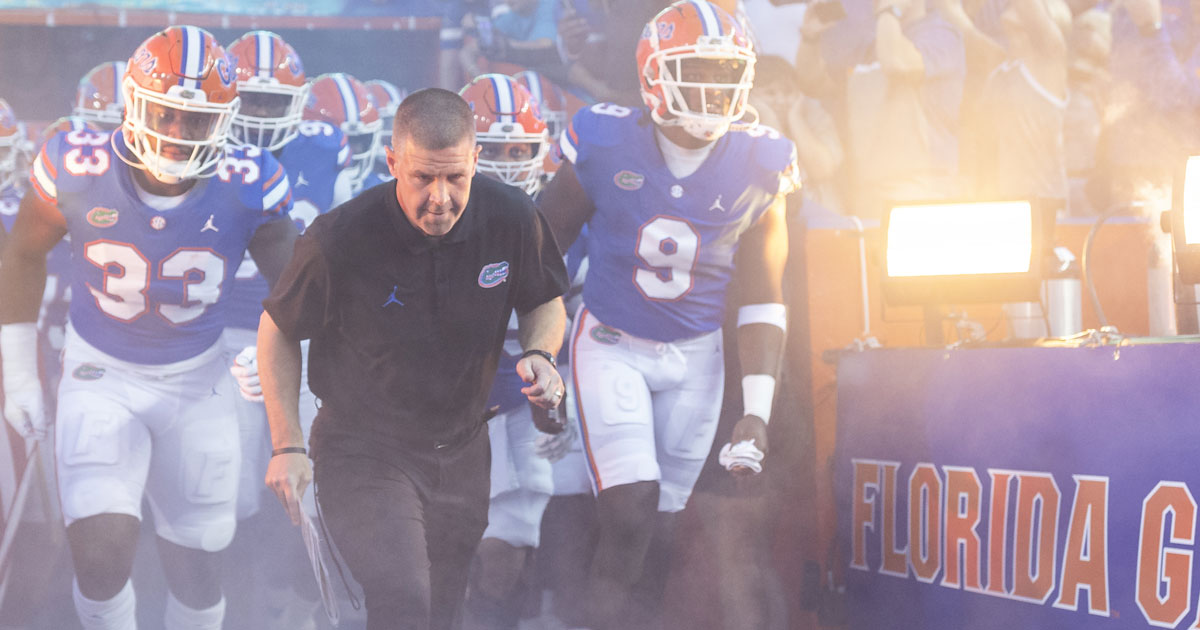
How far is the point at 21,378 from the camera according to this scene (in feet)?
11.7

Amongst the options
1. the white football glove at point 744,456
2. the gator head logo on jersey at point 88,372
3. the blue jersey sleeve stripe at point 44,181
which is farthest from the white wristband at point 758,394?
the blue jersey sleeve stripe at point 44,181

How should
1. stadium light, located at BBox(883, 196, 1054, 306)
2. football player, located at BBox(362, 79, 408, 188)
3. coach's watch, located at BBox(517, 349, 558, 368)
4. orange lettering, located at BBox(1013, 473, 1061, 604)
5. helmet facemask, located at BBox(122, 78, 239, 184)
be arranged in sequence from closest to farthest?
coach's watch, located at BBox(517, 349, 558, 368) → orange lettering, located at BBox(1013, 473, 1061, 604) → helmet facemask, located at BBox(122, 78, 239, 184) → stadium light, located at BBox(883, 196, 1054, 306) → football player, located at BBox(362, 79, 408, 188)

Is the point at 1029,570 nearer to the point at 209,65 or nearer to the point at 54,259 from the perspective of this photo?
the point at 209,65

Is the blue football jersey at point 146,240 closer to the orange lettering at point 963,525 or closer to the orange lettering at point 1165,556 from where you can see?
the orange lettering at point 963,525

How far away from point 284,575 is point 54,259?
1.32 metres

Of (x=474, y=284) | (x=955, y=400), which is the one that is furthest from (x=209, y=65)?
(x=955, y=400)

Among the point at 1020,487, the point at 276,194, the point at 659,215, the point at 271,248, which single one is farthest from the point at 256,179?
Result: the point at 1020,487

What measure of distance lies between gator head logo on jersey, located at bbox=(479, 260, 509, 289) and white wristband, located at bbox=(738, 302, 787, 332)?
1.36m

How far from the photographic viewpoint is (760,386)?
3717 mm

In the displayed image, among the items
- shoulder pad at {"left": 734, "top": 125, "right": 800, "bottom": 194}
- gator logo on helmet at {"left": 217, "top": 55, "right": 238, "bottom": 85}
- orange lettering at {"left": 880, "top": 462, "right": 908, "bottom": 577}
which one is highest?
gator logo on helmet at {"left": 217, "top": 55, "right": 238, "bottom": 85}

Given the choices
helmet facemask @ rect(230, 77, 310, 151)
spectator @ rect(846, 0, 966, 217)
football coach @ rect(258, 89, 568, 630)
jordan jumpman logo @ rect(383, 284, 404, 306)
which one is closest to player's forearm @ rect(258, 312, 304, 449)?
football coach @ rect(258, 89, 568, 630)

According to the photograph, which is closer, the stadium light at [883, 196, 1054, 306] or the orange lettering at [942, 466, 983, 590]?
the orange lettering at [942, 466, 983, 590]

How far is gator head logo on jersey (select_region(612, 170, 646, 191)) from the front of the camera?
146 inches

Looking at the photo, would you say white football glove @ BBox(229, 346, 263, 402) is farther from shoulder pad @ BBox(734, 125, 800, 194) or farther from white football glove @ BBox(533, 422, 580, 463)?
shoulder pad @ BBox(734, 125, 800, 194)
